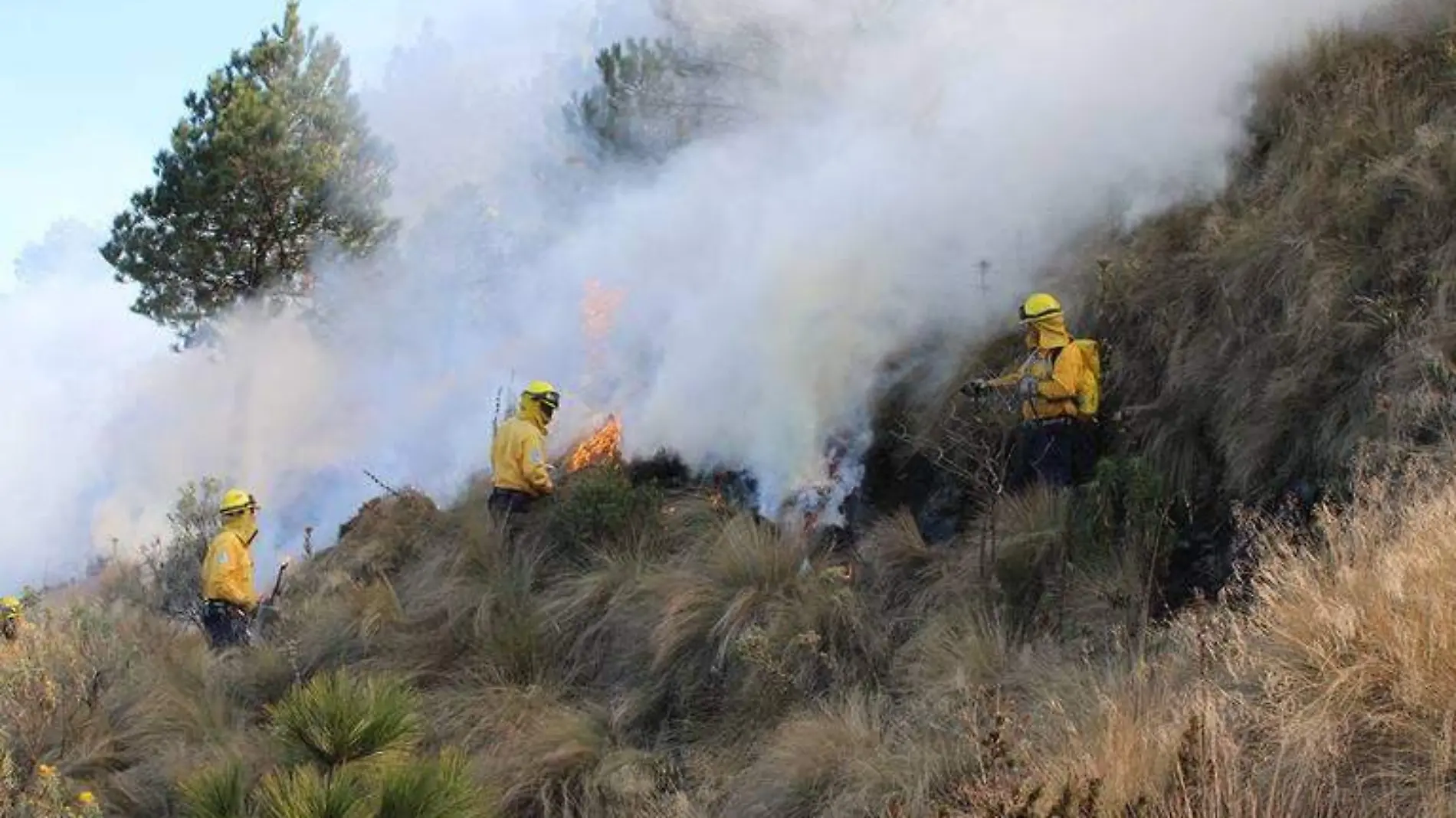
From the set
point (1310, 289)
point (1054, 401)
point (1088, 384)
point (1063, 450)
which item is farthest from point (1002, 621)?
point (1310, 289)

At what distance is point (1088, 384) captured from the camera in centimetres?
715

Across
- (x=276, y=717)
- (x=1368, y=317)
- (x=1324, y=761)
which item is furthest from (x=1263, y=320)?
(x=276, y=717)

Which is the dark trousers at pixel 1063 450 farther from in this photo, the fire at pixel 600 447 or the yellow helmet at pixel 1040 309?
the fire at pixel 600 447

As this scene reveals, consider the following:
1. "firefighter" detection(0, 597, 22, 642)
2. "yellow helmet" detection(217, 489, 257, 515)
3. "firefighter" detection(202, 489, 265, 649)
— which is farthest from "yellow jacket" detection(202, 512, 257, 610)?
"firefighter" detection(0, 597, 22, 642)

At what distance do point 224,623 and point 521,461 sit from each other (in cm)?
241

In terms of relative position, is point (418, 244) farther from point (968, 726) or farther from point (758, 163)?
point (968, 726)

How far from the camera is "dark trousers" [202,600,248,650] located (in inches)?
379

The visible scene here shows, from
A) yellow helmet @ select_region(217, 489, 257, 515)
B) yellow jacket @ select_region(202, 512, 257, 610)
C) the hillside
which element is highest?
yellow helmet @ select_region(217, 489, 257, 515)

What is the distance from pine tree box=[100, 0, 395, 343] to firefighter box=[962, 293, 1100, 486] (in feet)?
45.5

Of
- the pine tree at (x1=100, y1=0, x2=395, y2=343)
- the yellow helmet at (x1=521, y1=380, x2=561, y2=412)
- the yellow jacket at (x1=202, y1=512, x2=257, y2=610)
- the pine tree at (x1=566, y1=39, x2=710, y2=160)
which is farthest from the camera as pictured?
the pine tree at (x1=100, y1=0, x2=395, y2=343)

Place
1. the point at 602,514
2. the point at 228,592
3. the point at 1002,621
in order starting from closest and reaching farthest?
the point at 1002,621 < the point at 602,514 < the point at 228,592

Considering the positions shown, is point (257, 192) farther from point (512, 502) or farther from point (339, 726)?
point (339, 726)

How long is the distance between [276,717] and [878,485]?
412 cm

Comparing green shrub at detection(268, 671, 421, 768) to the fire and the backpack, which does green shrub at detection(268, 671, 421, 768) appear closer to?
the backpack
